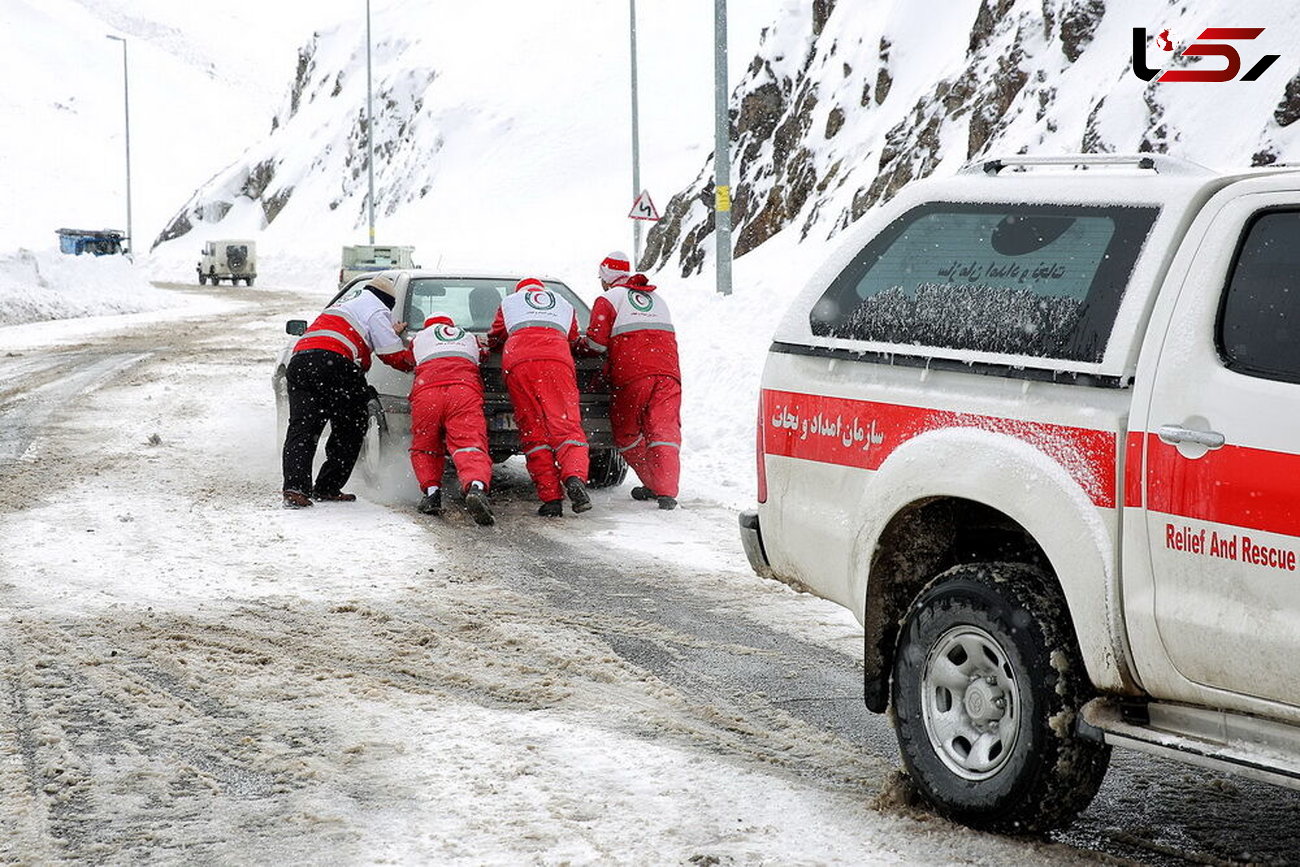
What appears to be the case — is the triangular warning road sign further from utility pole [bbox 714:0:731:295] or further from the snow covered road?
the snow covered road

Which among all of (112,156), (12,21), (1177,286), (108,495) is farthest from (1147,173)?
(12,21)

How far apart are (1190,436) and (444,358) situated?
6929 millimetres

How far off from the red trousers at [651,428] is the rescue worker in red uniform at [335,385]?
4.89 feet

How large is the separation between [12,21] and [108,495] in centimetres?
18467

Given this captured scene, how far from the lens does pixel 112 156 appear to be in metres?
146

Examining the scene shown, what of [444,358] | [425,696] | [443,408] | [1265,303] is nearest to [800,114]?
[444,358]

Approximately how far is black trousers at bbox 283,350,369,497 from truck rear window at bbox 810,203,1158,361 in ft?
19.7

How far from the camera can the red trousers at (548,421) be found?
10.2 m

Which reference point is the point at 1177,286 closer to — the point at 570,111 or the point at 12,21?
the point at 570,111

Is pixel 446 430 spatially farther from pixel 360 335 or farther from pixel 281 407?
pixel 281 407

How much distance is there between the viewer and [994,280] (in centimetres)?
473

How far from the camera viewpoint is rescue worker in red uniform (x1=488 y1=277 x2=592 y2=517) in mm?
10234

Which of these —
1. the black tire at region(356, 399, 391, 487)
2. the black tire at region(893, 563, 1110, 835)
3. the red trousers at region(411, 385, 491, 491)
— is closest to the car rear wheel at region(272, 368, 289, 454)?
the black tire at region(356, 399, 391, 487)

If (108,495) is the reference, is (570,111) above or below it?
above
